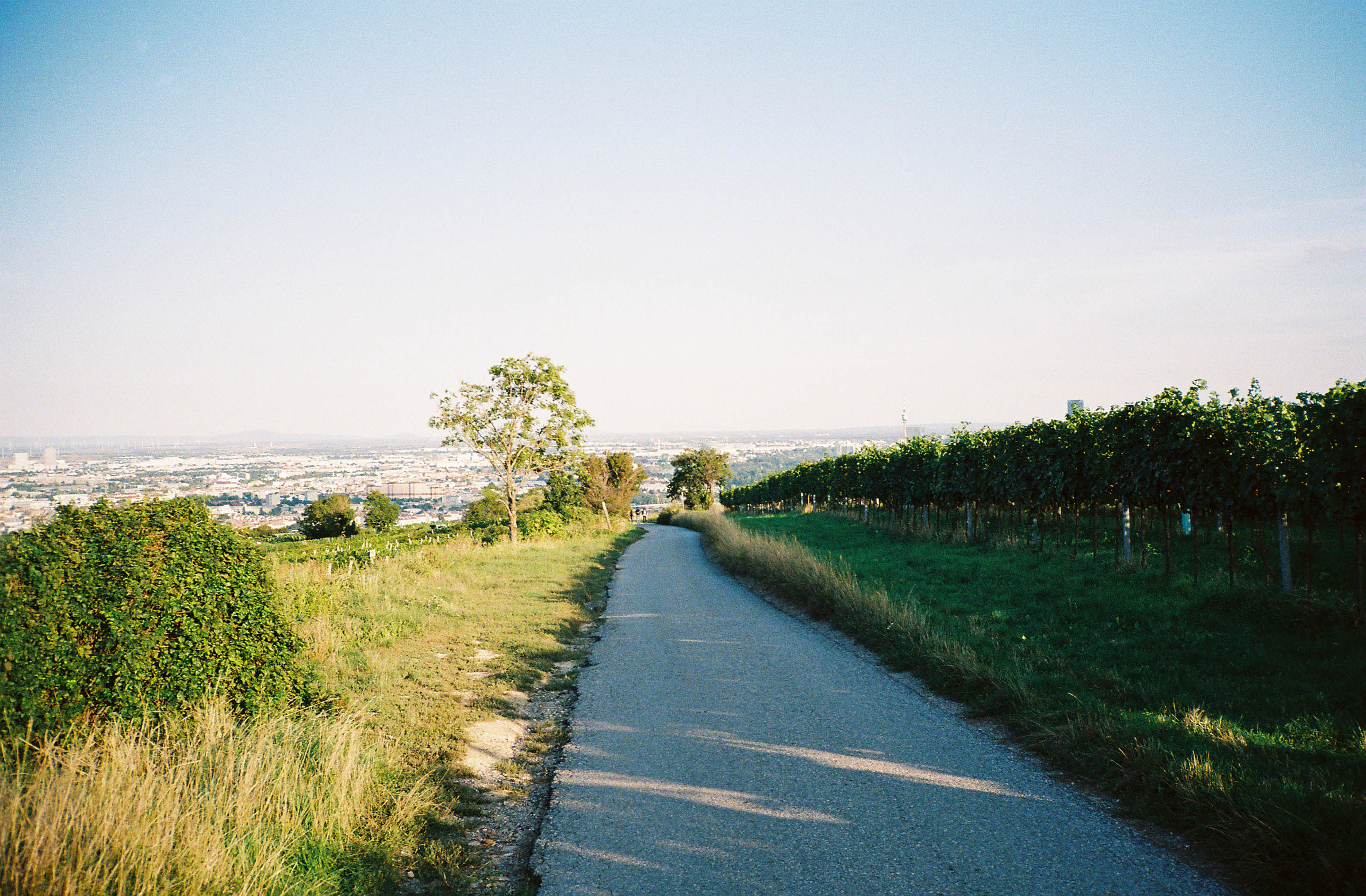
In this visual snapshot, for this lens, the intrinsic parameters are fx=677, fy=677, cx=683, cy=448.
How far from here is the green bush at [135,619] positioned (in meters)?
4.26

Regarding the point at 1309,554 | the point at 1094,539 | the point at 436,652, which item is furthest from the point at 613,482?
the point at 1309,554

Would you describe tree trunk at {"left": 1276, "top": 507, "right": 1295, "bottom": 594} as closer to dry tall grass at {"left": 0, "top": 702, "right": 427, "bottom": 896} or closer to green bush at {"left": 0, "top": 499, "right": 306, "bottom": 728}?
dry tall grass at {"left": 0, "top": 702, "right": 427, "bottom": 896}

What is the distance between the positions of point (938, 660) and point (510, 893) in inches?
217

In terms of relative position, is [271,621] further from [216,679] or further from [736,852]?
[736,852]

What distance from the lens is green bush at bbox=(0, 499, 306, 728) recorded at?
4.26 m

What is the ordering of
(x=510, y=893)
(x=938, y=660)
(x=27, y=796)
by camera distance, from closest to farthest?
(x=27, y=796) < (x=510, y=893) < (x=938, y=660)

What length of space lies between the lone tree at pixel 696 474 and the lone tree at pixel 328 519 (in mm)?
48603

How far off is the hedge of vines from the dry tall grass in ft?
34.4

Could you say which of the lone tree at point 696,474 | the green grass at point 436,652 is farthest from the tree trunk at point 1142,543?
the lone tree at point 696,474

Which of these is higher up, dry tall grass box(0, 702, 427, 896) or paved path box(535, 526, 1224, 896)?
dry tall grass box(0, 702, 427, 896)

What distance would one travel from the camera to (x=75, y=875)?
9.52ft

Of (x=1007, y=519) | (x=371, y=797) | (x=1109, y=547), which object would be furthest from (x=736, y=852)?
(x=1007, y=519)

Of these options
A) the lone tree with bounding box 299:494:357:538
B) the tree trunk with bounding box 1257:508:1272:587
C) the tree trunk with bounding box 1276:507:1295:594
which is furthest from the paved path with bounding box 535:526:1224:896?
the lone tree with bounding box 299:494:357:538

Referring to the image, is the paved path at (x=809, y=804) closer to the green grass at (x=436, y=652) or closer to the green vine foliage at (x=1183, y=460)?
the green grass at (x=436, y=652)
